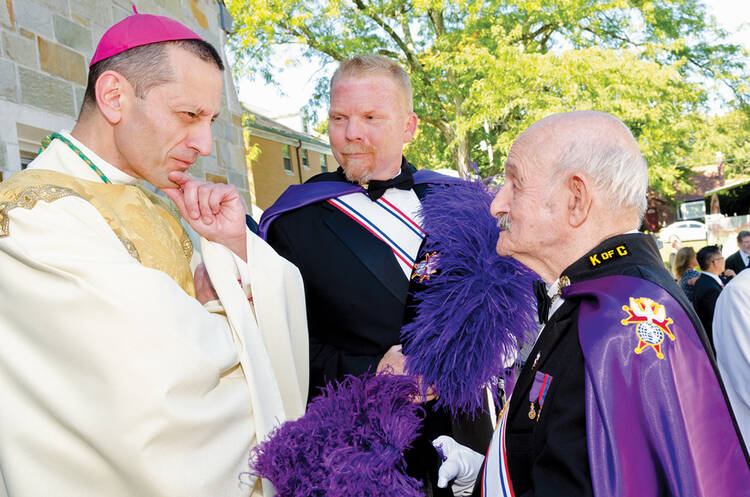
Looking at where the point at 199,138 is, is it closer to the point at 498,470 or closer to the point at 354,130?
the point at 354,130

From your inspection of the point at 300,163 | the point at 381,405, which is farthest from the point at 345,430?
the point at 300,163

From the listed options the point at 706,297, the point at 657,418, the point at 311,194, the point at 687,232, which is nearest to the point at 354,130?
the point at 311,194

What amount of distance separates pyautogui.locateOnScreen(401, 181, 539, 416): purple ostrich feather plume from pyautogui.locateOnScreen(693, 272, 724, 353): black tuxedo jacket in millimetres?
6100

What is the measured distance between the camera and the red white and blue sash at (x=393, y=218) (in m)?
2.76

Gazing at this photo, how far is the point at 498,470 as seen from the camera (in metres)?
1.69

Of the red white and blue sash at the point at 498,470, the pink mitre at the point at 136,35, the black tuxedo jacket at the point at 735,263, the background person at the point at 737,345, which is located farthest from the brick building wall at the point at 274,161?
the red white and blue sash at the point at 498,470

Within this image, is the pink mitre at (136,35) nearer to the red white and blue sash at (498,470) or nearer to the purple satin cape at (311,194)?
the purple satin cape at (311,194)

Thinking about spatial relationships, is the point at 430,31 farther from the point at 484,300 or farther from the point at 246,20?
the point at 484,300

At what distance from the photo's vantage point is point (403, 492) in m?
1.44

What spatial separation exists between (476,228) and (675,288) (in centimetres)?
75

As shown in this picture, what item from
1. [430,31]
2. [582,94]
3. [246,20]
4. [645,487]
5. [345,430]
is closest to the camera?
[645,487]

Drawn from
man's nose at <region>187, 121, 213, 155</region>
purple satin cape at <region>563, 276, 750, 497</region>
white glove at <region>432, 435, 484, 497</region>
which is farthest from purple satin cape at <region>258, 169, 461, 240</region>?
purple satin cape at <region>563, 276, 750, 497</region>

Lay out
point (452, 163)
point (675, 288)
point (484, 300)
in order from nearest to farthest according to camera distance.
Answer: point (675, 288) → point (484, 300) → point (452, 163)

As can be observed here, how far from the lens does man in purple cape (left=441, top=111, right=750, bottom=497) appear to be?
54.9 inches
